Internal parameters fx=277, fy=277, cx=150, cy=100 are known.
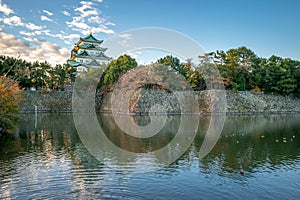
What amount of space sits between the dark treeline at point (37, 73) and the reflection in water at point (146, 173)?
2612 cm

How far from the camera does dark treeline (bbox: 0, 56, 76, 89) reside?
40.1 meters

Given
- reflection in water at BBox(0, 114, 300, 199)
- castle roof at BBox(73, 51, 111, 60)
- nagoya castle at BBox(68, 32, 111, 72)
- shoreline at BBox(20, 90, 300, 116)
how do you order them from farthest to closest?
1. castle roof at BBox(73, 51, 111, 60)
2. nagoya castle at BBox(68, 32, 111, 72)
3. shoreline at BBox(20, 90, 300, 116)
4. reflection in water at BBox(0, 114, 300, 199)

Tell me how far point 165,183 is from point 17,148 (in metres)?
9.72

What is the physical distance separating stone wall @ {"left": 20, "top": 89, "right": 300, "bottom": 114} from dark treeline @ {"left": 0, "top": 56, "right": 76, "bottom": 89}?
67.1 inches

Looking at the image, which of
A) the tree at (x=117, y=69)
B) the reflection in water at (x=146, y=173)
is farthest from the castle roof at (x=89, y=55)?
the reflection in water at (x=146, y=173)

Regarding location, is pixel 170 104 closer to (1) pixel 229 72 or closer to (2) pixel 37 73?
(1) pixel 229 72

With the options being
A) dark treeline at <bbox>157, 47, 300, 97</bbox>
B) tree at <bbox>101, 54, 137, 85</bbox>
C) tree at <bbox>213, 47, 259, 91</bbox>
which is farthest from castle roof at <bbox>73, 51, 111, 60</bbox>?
tree at <bbox>213, 47, 259, 91</bbox>

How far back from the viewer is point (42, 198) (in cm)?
795

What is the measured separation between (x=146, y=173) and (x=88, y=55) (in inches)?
1837

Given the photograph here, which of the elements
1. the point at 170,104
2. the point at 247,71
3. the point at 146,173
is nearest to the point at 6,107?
the point at 146,173

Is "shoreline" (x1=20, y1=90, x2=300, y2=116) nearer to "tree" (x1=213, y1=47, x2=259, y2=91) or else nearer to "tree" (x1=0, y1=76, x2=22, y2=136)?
"tree" (x1=213, y1=47, x2=259, y2=91)

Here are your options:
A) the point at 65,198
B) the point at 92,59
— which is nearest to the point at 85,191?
the point at 65,198

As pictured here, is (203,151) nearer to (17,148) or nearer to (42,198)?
(42,198)

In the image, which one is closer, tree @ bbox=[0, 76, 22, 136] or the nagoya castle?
tree @ bbox=[0, 76, 22, 136]
